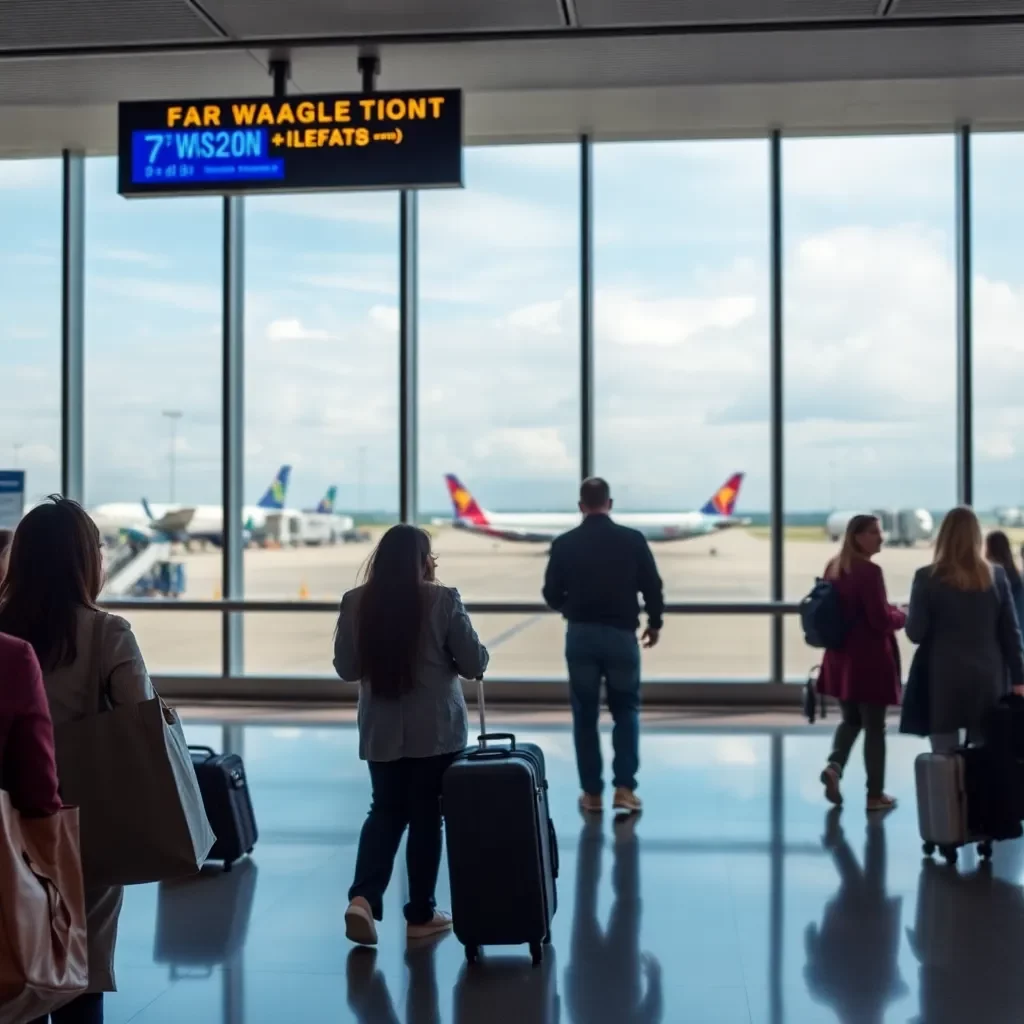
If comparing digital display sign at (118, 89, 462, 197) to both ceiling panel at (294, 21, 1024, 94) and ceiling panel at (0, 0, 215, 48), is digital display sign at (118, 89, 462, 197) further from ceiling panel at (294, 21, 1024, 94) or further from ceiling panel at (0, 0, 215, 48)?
ceiling panel at (294, 21, 1024, 94)

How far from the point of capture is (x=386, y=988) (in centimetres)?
388

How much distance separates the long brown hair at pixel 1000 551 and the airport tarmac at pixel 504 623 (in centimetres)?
195

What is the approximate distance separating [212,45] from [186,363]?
4.34 metres

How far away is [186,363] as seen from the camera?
33.6 feet

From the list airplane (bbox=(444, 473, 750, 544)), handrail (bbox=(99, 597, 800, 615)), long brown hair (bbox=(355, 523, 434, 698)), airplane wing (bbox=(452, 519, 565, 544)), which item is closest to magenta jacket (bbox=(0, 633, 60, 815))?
long brown hair (bbox=(355, 523, 434, 698))

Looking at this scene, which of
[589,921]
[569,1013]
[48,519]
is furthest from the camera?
[589,921]

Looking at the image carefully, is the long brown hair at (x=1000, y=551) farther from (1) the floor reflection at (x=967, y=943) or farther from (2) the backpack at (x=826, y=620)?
(1) the floor reflection at (x=967, y=943)

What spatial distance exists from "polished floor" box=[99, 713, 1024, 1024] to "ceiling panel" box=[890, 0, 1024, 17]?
12.8 ft

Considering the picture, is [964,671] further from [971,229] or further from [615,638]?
[971,229]

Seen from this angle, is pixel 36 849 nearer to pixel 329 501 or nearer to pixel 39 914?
pixel 39 914

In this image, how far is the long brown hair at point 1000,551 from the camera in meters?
6.21

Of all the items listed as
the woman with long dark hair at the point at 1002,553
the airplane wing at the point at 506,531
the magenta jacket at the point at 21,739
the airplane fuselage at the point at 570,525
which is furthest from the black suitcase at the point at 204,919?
the airplane fuselage at the point at 570,525

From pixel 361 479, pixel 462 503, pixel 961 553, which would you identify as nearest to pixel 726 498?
pixel 462 503

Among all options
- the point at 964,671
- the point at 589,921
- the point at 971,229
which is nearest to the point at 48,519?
the point at 589,921
